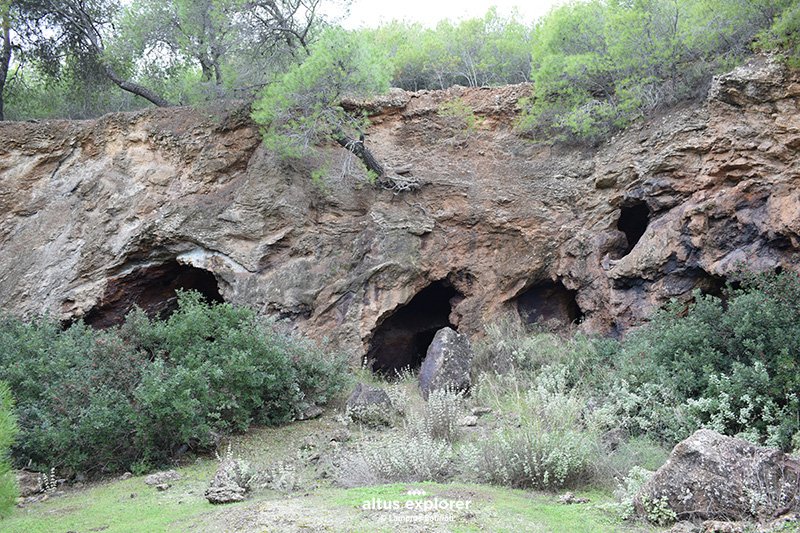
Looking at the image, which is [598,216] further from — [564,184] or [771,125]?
[771,125]

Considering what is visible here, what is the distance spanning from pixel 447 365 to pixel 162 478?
465cm

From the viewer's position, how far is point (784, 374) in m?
5.42

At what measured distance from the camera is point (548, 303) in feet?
38.6

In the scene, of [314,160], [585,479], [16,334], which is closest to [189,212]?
[314,160]

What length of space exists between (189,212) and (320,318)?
3.50 m

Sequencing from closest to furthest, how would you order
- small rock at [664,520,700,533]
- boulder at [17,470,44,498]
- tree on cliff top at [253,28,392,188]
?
1. small rock at [664,520,700,533]
2. boulder at [17,470,44,498]
3. tree on cliff top at [253,28,392,188]

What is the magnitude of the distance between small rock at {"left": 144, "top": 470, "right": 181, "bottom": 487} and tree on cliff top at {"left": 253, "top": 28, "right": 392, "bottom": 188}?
6.70 metres

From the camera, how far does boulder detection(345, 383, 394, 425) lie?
289 inches

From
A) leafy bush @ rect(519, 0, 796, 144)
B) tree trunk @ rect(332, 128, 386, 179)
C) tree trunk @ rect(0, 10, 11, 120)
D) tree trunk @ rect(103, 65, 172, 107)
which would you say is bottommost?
tree trunk @ rect(332, 128, 386, 179)

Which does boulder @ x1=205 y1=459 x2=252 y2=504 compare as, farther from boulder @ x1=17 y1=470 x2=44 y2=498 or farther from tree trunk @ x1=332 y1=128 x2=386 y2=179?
tree trunk @ x1=332 y1=128 x2=386 y2=179

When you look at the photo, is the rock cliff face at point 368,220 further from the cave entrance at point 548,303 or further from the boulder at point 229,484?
the boulder at point 229,484

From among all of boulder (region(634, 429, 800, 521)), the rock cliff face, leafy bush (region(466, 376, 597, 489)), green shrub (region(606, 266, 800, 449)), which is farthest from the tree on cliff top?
boulder (region(634, 429, 800, 521))

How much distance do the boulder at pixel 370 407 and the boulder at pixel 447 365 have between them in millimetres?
1125

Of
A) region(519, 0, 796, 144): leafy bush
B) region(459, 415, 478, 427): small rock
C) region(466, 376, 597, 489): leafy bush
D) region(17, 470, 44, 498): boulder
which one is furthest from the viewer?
region(519, 0, 796, 144): leafy bush
